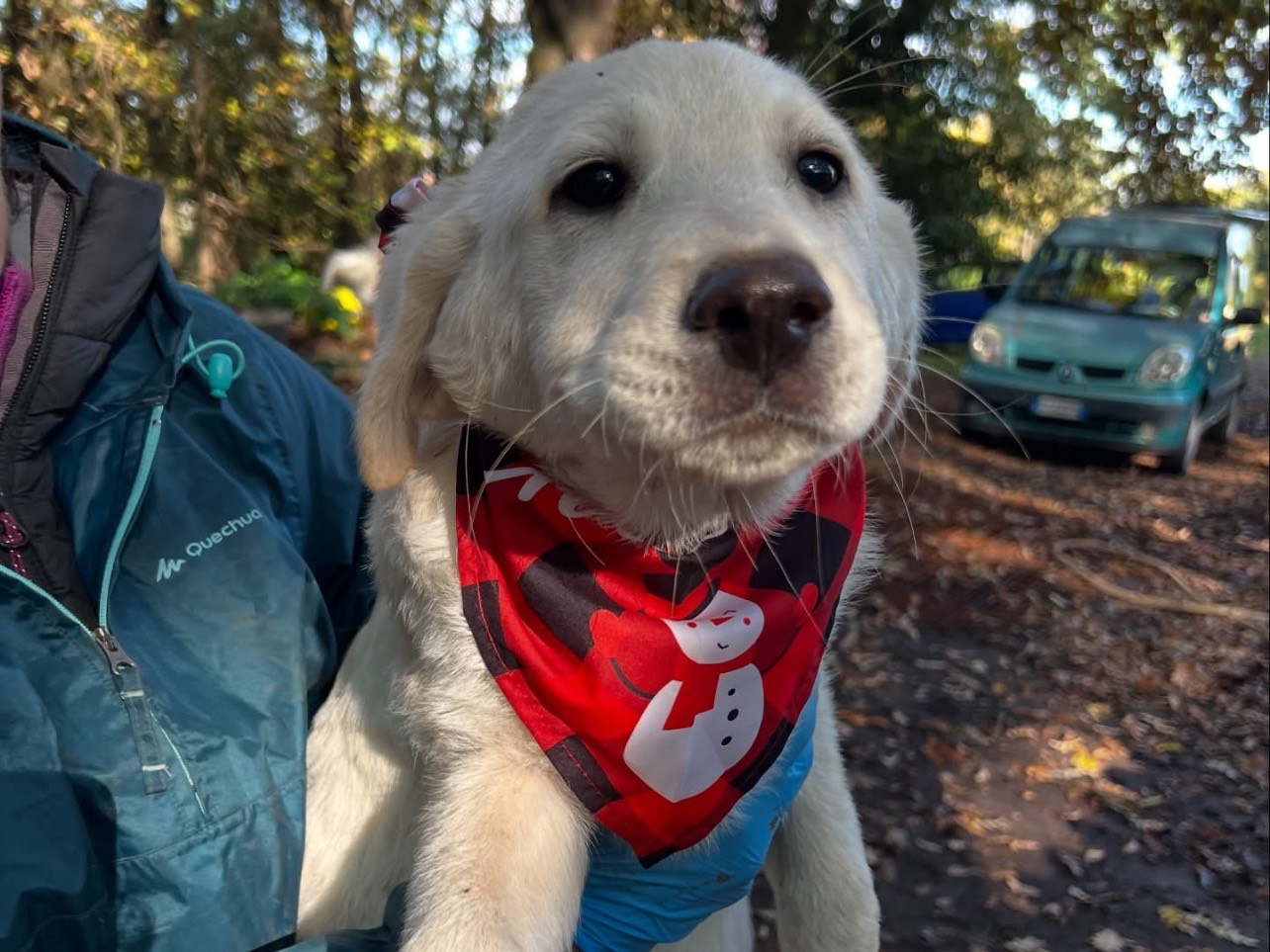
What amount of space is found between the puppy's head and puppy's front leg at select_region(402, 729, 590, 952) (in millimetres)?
570

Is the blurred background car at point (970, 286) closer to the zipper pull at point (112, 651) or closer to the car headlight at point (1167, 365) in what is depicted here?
the car headlight at point (1167, 365)

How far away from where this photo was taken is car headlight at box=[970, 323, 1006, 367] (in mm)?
10586

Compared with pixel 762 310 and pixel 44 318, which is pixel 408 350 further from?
pixel 762 310

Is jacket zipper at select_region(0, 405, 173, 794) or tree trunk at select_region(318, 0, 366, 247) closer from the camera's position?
jacket zipper at select_region(0, 405, 173, 794)

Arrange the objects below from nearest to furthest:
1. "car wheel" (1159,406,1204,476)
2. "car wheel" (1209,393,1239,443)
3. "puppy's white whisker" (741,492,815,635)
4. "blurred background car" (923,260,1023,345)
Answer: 1. "puppy's white whisker" (741,492,815,635)
2. "blurred background car" (923,260,1023,345)
3. "car wheel" (1159,406,1204,476)
4. "car wheel" (1209,393,1239,443)

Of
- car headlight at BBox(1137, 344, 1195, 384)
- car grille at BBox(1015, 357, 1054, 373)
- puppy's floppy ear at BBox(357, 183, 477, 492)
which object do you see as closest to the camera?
puppy's floppy ear at BBox(357, 183, 477, 492)

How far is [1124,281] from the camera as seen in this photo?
10.9 m

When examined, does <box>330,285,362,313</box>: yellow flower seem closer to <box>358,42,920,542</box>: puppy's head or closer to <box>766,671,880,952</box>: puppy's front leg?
<box>358,42,920,542</box>: puppy's head

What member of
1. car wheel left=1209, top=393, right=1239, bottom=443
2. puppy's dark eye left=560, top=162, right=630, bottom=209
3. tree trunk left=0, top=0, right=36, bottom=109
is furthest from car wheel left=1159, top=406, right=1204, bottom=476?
tree trunk left=0, top=0, right=36, bottom=109

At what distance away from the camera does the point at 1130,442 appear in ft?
33.0

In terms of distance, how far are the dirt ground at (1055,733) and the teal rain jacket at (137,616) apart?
1.54m

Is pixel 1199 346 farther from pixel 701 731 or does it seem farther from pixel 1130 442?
pixel 701 731

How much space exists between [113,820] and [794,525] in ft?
4.93

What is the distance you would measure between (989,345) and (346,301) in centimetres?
719
